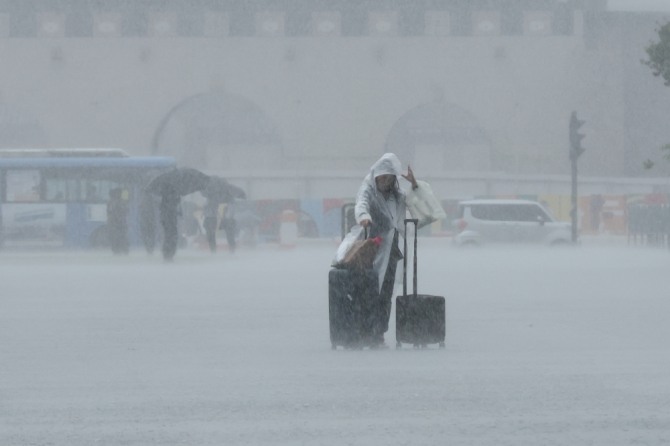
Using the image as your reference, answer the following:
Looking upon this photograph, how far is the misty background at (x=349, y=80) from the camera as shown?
69.4m

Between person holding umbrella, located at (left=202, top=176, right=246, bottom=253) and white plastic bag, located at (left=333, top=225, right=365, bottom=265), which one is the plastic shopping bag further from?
person holding umbrella, located at (left=202, top=176, right=246, bottom=253)

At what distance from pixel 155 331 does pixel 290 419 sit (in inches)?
261

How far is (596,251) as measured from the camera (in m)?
41.1

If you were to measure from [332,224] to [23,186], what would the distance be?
17.1 m

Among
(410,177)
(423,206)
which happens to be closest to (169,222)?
(423,206)

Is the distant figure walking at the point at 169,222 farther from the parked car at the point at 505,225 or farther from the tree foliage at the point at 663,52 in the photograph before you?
the parked car at the point at 505,225

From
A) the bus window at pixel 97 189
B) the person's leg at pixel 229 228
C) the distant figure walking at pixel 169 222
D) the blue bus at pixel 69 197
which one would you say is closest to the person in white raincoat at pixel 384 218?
the distant figure walking at pixel 169 222

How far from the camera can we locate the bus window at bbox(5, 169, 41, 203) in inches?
1647

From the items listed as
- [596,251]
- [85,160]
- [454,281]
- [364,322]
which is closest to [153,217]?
[85,160]

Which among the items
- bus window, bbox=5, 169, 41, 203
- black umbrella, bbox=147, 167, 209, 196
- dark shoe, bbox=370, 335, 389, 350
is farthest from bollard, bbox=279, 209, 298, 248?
dark shoe, bbox=370, 335, 389, 350

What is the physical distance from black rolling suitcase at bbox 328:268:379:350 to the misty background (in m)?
56.6

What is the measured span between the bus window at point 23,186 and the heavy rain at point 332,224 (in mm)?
88

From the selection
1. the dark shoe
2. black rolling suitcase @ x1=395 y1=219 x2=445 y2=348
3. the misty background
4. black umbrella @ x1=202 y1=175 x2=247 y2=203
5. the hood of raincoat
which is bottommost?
the dark shoe

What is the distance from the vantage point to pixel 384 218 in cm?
1298
